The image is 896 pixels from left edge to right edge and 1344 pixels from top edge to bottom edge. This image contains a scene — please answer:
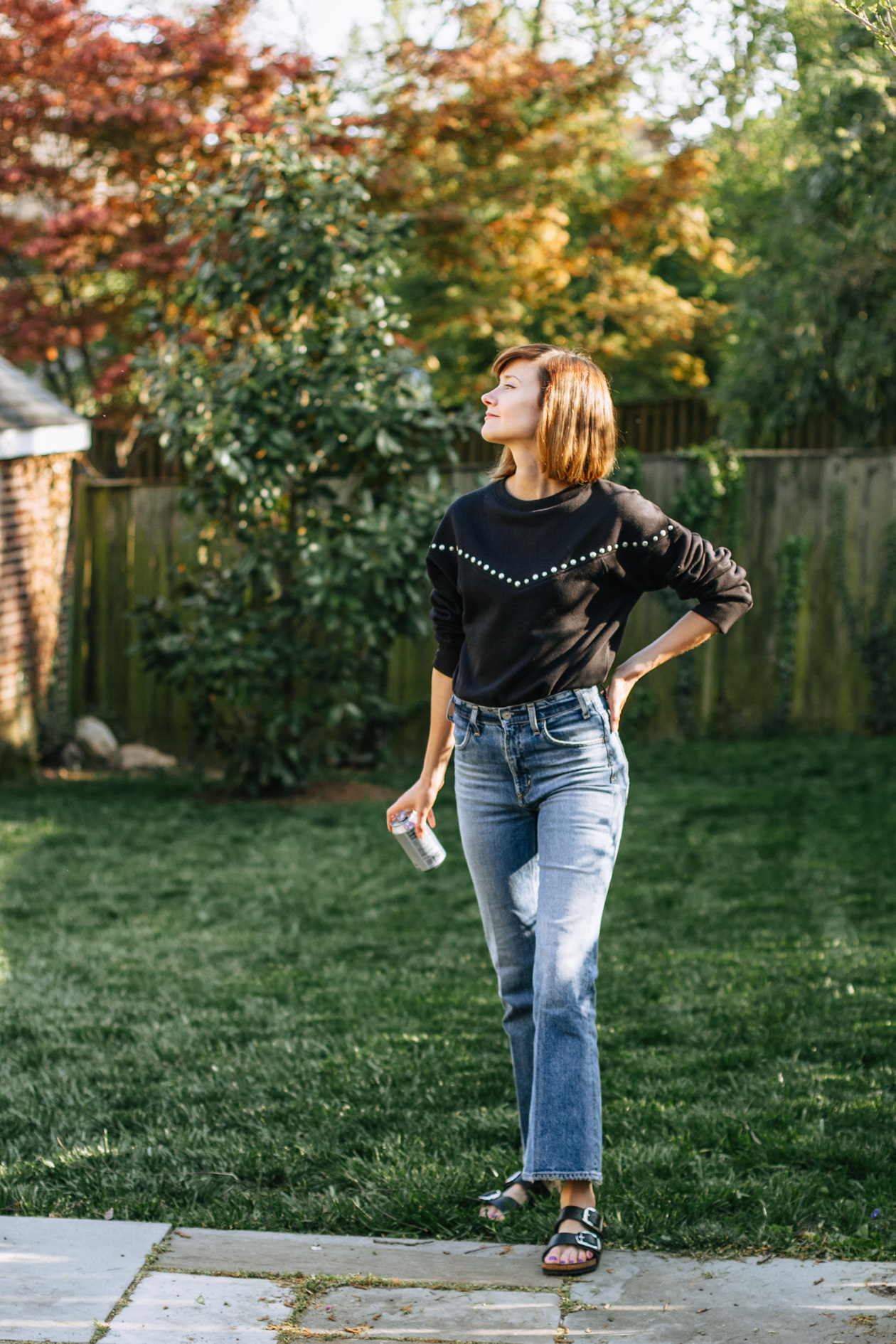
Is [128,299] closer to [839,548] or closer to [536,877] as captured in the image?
[839,548]

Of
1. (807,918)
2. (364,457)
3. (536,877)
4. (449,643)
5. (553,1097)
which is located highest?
(364,457)

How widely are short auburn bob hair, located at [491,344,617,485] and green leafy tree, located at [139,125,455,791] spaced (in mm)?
4461

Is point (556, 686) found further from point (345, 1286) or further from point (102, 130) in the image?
point (102, 130)

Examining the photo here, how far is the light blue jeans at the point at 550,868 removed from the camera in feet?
9.11

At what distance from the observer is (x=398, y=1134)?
11.3ft

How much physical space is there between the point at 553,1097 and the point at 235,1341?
2.44 feet

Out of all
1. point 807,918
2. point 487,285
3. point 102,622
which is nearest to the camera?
point 807,918

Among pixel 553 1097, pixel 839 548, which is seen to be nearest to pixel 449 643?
pixel 553 1097

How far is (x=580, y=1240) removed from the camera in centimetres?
273

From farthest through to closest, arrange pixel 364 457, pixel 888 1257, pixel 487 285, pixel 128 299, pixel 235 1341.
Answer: pixel 487 285, pixel 128 299, pixel 364 457, pixel 888 1257, pixel 235 1341

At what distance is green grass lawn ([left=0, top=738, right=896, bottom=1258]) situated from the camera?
308 cm

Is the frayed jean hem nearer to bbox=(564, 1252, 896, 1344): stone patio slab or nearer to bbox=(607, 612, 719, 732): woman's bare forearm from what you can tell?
bbox=(564, 1252, 896, 1344): stone patio slab

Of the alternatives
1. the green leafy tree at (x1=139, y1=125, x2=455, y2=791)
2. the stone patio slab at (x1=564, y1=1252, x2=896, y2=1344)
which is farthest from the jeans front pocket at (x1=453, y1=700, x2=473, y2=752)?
the green leafy tree at (x1=139, y1=125, x2=455, y2=791)

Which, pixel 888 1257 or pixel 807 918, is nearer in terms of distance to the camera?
pixel 888 1257
